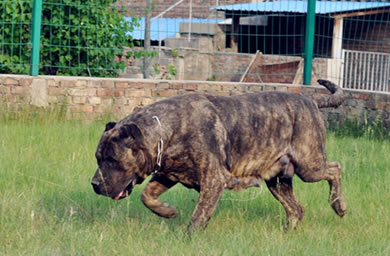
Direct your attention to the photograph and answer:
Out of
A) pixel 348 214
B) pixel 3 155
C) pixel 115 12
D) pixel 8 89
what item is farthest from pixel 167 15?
pixel 348 214

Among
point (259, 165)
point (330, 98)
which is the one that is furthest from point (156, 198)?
point (330, 98)

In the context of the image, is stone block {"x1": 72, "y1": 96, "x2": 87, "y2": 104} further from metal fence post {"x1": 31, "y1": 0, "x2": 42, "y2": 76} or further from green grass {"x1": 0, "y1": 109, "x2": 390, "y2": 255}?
green grass {"x1": 0, "y1": 109, "x2": 390, "y2": 255}

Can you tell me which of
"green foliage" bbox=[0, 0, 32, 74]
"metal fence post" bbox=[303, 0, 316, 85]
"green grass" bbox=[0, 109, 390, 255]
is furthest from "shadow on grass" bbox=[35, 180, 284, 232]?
"green foliage" bbox=[0, 0, 32, 74]

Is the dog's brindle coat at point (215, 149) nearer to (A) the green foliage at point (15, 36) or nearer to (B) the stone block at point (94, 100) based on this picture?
(B) the stone block at point (94, 100)

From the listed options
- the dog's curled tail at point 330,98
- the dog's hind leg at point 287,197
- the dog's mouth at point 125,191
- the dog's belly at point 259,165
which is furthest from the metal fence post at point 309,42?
the dog's mouth at point 125,191

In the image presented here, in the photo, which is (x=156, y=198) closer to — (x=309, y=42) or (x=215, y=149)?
(x=215, y=149)

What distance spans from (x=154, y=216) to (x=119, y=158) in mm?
1069

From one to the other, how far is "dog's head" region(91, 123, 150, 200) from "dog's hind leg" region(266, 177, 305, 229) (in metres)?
1.35

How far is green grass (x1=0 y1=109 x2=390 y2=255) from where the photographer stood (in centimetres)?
522

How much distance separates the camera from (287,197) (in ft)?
20.8

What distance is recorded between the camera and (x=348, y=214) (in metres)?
6.39

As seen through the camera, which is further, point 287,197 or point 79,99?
point 79,99

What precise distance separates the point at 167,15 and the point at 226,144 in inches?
773

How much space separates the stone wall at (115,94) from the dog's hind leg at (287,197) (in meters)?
4.58
